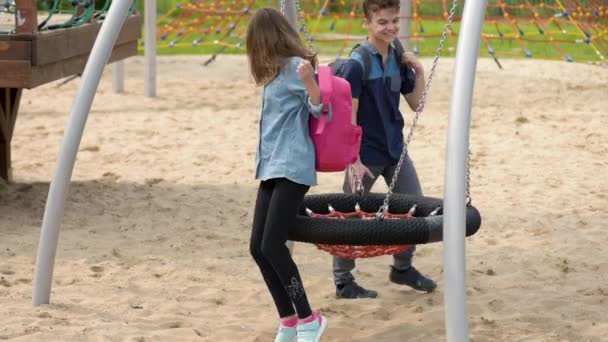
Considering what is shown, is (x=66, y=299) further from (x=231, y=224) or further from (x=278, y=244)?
(x=231, y=224)

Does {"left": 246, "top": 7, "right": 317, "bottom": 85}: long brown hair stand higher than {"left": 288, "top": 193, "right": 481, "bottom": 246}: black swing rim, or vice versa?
{"left": 246, "top": 7, "right": 317, "bottom": 85}: long brown hair

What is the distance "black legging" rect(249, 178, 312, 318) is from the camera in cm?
392

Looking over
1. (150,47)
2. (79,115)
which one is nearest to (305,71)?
(79,115)

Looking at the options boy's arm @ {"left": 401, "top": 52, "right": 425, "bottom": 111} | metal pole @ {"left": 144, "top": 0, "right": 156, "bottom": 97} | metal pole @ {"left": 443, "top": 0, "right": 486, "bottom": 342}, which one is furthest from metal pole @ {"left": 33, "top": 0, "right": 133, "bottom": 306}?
metal pole @ {"left": 144, "top": 0, "right": 156, "bottom": 97}

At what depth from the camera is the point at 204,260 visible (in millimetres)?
5668

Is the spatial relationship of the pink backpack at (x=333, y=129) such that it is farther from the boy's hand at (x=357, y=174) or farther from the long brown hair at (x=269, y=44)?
the boy's hand at (x=357, y=174)

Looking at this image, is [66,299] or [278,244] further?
[66,299]

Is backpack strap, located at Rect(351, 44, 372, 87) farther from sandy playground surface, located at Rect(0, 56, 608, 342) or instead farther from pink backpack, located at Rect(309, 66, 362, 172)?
sandy playground surface, located at Rect(0, 56, 608, 342)

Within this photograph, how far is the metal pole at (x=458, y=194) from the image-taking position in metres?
3.56

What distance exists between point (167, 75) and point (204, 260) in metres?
8.71

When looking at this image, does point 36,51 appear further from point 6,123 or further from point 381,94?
point 381,94

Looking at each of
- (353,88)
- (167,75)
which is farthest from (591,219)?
(167,75)

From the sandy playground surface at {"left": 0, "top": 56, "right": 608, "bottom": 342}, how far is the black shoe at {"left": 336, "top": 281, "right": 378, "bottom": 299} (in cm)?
5

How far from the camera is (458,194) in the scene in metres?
3.57
